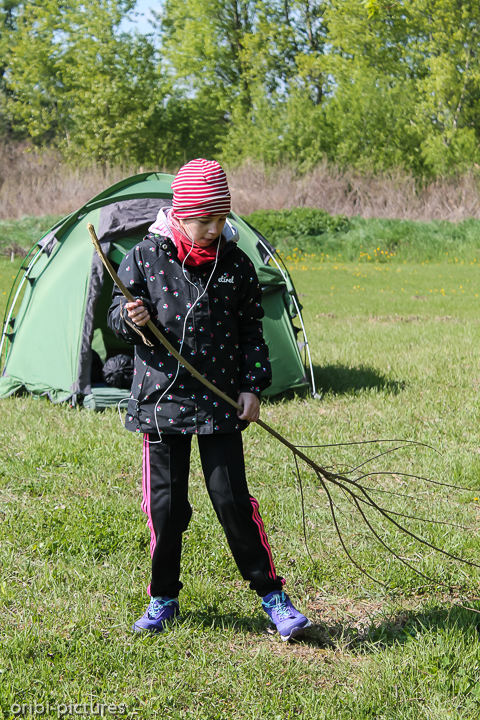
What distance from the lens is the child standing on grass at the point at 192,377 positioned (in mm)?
2447

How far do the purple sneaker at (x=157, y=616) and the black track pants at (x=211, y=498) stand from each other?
0.18 metres

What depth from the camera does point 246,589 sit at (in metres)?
2.96

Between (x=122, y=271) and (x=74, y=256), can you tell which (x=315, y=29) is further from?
(x=122, y=271)

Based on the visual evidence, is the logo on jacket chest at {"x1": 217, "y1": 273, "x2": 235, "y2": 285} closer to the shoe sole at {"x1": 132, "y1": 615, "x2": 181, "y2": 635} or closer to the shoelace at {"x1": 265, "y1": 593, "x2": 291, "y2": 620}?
the shoelace at {"x1": 265, "y1": 593, "x2": 291, "y2": 620}

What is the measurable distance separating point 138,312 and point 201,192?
19.1 inches

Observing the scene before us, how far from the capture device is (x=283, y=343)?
5.93m

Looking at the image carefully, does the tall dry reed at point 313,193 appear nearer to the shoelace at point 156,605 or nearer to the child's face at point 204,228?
the child's face at point 204,228

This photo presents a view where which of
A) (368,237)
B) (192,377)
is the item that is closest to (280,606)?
(192,377)

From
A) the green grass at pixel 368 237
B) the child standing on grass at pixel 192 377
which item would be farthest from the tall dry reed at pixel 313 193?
the child standing on grass at pixel 192 377

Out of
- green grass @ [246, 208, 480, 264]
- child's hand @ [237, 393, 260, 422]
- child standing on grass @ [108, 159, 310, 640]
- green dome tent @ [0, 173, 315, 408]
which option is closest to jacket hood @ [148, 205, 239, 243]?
child standing on grass @ [108, 159, 310, 640]

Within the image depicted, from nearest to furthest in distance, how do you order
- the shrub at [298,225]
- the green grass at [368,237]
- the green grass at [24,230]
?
the green grass at [368,237], the green grass at [24,230], the shrub at [298,225]

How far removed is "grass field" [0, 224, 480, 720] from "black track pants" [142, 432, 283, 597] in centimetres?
33

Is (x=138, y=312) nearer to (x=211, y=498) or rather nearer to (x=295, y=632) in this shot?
(x=211, y=498)

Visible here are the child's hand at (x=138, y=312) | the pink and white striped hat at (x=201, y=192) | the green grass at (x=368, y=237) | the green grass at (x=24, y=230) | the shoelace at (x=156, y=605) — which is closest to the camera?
the child's hand at (x=138, y=312)
